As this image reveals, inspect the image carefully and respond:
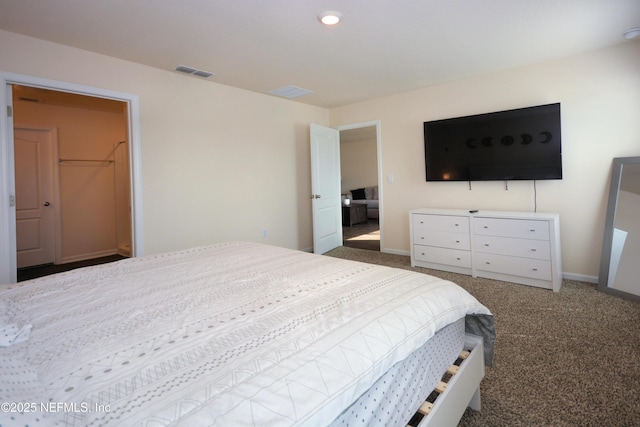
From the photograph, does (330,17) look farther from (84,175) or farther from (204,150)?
(84,175)

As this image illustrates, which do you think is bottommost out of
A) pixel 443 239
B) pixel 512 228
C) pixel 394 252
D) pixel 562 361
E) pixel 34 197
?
pixel 562 361

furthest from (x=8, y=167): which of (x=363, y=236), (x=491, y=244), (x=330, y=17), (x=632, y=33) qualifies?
(x=632, y=33)

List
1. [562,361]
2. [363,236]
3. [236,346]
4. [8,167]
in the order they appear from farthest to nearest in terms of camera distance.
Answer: [363,236], [8,167], [562,361], [236,346]

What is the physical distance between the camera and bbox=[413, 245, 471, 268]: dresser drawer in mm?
3684

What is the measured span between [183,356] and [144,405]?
202 mm

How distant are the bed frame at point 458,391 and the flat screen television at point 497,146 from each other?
8.90ft

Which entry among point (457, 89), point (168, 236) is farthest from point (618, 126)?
point (168, 236)

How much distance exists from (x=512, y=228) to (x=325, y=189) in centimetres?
261

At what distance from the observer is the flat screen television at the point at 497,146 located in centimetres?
338

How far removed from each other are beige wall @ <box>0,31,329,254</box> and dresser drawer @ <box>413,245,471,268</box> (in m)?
1.82

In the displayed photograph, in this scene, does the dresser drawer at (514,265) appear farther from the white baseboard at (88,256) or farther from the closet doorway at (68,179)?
the white baseboard at (88,256)

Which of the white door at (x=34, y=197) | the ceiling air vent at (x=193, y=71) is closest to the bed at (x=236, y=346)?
the ceiling air vent at (x=193, y=71)

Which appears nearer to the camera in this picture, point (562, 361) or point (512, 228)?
point (562, 361)

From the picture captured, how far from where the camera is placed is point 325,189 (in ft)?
16.5
